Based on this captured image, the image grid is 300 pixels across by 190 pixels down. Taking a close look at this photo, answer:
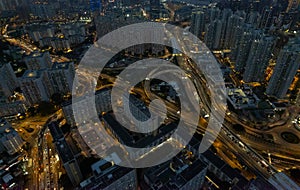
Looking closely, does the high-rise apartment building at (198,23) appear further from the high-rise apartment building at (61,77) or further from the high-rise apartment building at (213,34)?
the high-rise apartment building at (61,77)

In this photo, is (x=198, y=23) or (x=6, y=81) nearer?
(x=6, y=81)

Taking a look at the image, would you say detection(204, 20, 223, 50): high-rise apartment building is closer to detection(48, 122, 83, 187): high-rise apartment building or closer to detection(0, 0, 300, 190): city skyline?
detection(0, 0, 300, 190): city skyline

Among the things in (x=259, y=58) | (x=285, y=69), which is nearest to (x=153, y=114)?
(x=285, y=69)

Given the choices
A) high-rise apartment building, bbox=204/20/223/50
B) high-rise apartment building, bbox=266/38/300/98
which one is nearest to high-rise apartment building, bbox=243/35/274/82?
high-rise apartment building, bbox=266/38/300/98

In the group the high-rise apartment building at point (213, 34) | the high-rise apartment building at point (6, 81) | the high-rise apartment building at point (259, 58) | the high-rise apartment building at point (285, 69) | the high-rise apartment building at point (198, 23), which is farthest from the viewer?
the high-rise apartment building at point (198, 23)

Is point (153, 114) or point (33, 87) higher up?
point (33, 87)

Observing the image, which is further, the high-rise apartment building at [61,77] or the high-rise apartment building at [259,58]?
the high-rise apartment building at [259,58]

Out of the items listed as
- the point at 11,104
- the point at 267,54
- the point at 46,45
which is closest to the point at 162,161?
the point at 11,104

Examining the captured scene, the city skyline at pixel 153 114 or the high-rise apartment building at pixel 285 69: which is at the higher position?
the high-rise apartment building at pixel 285 69

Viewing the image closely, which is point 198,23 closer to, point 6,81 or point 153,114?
point 153,114

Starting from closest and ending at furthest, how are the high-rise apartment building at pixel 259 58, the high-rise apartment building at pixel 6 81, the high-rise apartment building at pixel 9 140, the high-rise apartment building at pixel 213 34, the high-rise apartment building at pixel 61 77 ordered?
the high-rise apartment building at pixel 9 140 → the high-rise apartment building at pixel 6 81 → the high-rise apartment building at pixel 61 77 → the high-rise apartment building at pixel 259 58 → the high-rise apartment building at pixel 213 34

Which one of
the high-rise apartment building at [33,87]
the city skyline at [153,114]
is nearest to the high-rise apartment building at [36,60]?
the city skyline at [153,114]
